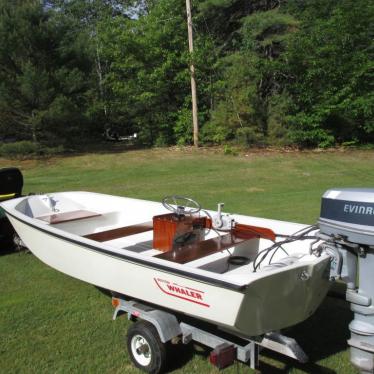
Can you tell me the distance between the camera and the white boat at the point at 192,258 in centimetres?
303

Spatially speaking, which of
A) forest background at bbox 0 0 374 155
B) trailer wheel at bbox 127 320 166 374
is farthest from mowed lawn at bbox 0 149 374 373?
forest background at bbox 0 0 374 155

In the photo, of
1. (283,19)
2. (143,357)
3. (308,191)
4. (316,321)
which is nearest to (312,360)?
(316,321)

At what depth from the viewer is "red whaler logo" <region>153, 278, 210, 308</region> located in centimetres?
315

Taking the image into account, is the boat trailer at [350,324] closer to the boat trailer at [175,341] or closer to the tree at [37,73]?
the boat trailer at [175,341]

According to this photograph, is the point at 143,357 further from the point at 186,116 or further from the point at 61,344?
the point at 186,116

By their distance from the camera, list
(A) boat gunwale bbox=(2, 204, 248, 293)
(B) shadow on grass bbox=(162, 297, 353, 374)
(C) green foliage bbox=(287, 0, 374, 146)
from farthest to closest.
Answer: (C) green foliage bbox=(287, 0, 374, 146) < (B) shadow on grass bbox=(162, 297, 353, 374) < (A) boat gunwale bbox=(2, 204, 248, 293)

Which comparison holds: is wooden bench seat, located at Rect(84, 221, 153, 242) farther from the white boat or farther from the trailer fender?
the trailer fender

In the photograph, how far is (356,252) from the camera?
3143mm

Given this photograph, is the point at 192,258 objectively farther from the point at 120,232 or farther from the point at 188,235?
the point at 120,232

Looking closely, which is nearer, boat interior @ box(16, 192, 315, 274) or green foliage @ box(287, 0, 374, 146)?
boat interior @ box(16, 192, 315, 274)

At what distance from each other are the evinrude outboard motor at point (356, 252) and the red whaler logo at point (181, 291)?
998mm

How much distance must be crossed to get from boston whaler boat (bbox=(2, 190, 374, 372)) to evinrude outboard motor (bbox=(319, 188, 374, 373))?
19 millimetres

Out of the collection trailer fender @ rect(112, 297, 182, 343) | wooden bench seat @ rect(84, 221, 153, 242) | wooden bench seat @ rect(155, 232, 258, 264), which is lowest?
trailer fender @ rect(112, 297, 182, 343)

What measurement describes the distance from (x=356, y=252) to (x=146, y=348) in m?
1.78
